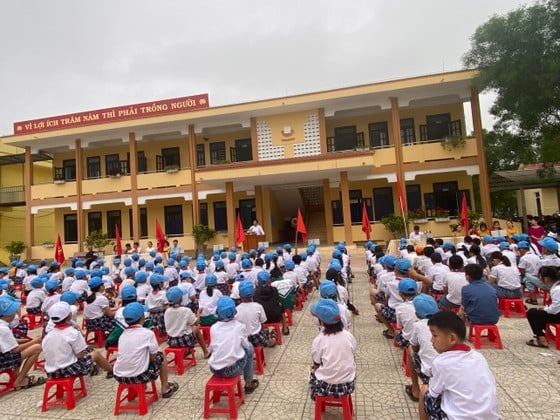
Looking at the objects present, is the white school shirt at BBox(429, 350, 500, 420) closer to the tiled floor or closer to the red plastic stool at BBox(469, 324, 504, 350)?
the tiled floor

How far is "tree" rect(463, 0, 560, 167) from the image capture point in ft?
37.1

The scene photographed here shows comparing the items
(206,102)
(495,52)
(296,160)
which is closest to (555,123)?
(495,52)

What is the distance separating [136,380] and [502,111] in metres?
16.5

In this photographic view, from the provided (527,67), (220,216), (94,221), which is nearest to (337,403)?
(527,67)

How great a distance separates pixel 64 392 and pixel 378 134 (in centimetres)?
1681

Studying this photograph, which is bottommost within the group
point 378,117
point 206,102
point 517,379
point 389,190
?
point 517,379

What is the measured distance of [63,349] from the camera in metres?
4.01

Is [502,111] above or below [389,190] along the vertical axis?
above

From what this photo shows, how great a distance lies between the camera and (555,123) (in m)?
12.8

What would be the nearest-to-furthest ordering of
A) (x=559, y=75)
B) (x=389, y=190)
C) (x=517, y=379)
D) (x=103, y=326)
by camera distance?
(x=517, y=379)
(x=103, y=326)
(x=559, y=75)
(x=389, y=190)

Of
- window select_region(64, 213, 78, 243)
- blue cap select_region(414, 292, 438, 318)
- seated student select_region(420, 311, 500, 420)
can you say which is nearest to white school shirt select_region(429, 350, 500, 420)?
seated student select_region(420, 311, 500, 420)

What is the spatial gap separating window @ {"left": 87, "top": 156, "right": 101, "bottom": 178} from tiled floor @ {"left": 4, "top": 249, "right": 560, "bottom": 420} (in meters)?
19.4

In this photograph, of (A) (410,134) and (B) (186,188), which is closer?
(A) (410,134)

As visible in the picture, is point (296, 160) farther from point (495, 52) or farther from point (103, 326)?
point (103, 326)
